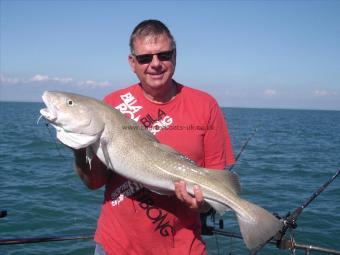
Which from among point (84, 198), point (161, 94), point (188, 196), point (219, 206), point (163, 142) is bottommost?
point (84, 198)

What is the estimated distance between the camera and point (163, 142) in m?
3.57

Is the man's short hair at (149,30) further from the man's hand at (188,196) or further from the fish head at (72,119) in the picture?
the man's hand at (188,196)

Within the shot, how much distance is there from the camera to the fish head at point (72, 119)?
3.28m

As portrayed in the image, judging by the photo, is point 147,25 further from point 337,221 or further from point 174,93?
point 337,221

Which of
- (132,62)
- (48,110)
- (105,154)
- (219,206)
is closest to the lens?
(48,110)

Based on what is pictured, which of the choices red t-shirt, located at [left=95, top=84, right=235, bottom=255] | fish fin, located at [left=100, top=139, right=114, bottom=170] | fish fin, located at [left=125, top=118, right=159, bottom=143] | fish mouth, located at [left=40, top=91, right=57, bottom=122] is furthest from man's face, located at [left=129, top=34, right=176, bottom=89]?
fish mouth, located at [left=40, top=91, right=57, bottom=122]

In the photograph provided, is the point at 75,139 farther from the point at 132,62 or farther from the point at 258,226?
the point at 258,226

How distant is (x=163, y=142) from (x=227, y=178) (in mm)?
674

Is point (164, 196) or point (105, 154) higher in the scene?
point (105, 154)

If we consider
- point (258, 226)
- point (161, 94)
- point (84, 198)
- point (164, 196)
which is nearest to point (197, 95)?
point (161, 94)

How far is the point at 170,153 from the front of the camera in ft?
11.3

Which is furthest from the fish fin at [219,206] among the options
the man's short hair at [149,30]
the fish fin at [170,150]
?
the man's short hair at [149,30]

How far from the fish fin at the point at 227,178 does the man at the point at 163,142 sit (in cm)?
10

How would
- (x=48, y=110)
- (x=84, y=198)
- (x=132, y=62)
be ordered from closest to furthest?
(x=48, y=110)
(x=132, y=62)
(x=84, y=198)
